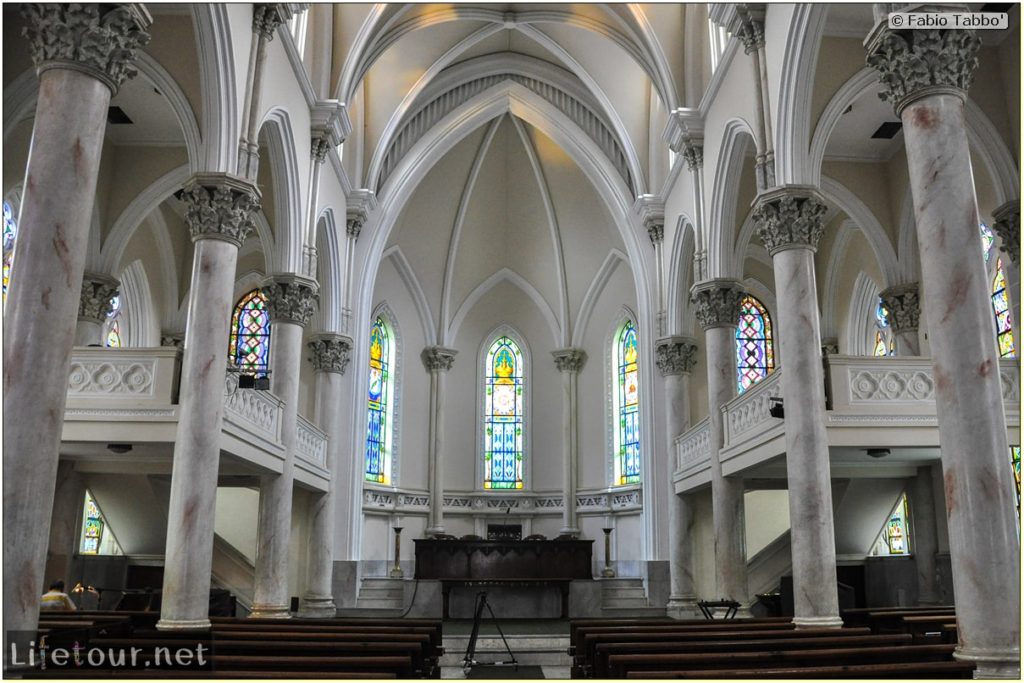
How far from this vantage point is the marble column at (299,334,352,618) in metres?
20.1

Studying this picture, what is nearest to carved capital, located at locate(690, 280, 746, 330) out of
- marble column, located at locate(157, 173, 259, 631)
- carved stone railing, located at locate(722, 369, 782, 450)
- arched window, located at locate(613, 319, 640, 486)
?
carved stone railing, located at locate(722, 369, 782, 450)

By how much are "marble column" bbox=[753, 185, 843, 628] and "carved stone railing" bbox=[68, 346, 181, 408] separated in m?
9.05

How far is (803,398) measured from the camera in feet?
41.5

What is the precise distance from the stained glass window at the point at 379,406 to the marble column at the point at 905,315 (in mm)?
14740

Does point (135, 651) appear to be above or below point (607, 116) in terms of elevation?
below

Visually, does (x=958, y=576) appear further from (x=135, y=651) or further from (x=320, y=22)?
(x=320, y=22)

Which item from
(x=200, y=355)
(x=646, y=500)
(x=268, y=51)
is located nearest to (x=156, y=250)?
(x=268, y=51)

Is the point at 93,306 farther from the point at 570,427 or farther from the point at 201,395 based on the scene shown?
the point at 570,427

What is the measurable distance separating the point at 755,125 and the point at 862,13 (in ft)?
7.63

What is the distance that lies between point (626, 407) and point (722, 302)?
10.8 m

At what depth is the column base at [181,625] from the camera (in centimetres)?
1122

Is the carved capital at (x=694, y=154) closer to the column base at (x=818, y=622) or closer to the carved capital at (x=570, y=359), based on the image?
the column base at (x=818, y=622)

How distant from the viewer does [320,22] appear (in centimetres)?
1898

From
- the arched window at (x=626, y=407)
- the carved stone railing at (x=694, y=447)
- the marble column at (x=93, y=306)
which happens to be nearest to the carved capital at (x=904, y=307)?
the carved stone railing at (x=694, y=447)
